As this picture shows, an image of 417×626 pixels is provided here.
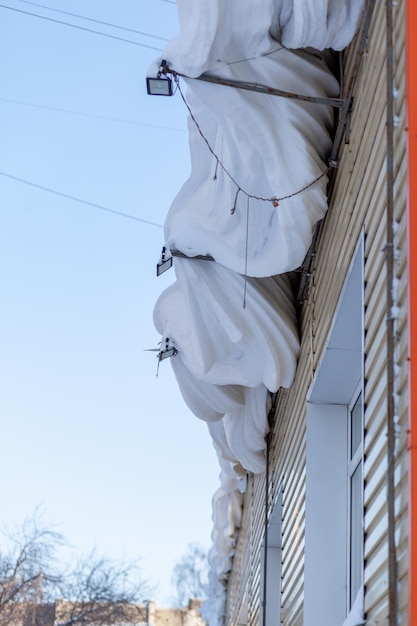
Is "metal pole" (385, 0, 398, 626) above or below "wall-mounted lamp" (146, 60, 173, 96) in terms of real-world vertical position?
below

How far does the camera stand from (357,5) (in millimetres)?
5422

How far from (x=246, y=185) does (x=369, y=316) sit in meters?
1.89

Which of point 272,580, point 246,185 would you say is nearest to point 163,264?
point 246,185

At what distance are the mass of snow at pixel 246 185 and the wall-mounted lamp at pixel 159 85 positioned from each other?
0.16 feet

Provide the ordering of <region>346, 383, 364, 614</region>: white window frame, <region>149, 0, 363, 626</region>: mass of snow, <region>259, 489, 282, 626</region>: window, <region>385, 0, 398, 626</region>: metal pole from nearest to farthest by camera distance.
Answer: <region>385, 0, 398, 626</region>: metal pole, <region>149, 0, 363, 626</region>: mass of snow, <region>346, 383, 364, 614</region>: white window frame, <region>259, 489, 282, 626</region>: window

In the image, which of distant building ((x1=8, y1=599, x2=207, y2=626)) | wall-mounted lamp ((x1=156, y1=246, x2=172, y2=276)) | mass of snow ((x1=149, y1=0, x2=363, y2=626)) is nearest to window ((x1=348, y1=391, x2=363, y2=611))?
mass of snow ((x1=149, y1=0, x2=363, y2=626))

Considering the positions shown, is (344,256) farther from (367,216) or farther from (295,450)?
(295,450)

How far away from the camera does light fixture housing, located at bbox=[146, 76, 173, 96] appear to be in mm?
5645

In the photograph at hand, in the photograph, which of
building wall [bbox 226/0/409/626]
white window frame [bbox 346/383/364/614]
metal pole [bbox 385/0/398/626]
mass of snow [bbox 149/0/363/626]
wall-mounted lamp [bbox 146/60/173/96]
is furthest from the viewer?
white window frame [bbox 346/383/364/614]

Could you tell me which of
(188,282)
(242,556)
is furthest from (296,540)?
(242,556)

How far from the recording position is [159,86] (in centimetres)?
569

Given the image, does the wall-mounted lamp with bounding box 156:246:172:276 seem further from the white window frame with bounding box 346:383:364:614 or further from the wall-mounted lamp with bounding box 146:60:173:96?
the wall-mounted lamp with bounding box 146:60:173:96

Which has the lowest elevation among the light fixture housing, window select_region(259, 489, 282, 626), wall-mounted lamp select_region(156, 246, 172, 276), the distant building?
window select_region(259, 489, 282, 626)

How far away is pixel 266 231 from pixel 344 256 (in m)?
1.15
